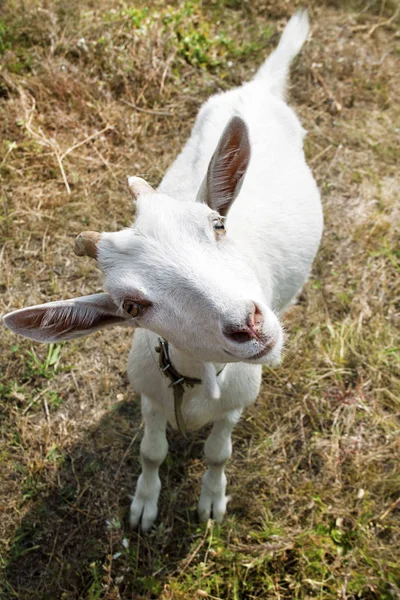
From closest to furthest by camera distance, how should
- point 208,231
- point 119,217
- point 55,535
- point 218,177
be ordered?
point 208,231 < point 218,177 < point 55,535 < point 119,217

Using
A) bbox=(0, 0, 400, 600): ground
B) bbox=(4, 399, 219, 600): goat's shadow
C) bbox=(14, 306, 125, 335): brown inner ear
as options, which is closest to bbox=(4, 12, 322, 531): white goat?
bbox=(14, 306, 125, 335): brown inner ear

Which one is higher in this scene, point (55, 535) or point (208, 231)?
point (208, 231)

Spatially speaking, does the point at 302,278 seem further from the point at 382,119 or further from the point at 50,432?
the point at 382,119

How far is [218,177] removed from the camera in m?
2.61

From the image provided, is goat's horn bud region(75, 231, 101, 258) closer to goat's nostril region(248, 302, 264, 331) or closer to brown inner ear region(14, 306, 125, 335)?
brown inner ear region(14, 306, 125, 335)

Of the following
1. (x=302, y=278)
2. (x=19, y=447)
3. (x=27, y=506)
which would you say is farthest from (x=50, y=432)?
(x=302, y=278)

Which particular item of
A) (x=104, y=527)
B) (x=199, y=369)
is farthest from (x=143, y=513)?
(x=199, y=369)

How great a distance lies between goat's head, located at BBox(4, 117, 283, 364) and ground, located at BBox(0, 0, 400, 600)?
1.90 meters

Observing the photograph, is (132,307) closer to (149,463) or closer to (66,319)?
(66,319)

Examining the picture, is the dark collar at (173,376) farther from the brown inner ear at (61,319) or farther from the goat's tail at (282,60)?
the goat's tail at (282,60)

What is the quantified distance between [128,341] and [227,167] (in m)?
2.28

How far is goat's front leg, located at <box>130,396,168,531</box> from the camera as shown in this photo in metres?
3.53

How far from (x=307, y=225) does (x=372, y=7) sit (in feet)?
13.3

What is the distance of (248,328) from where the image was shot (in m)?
2.11
